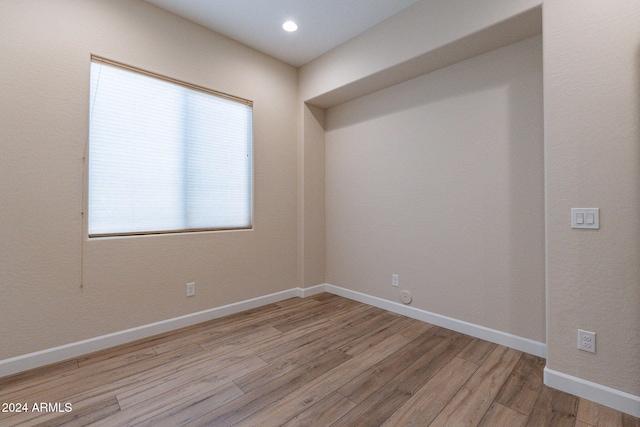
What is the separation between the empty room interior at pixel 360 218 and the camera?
163 centimetres

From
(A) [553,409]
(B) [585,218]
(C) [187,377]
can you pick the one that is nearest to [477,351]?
(A) [553,409]

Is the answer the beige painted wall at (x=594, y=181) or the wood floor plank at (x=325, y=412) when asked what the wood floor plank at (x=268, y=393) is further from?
the beige painted wall at (x=594, y=181)

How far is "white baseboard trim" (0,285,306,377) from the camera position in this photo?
196cm

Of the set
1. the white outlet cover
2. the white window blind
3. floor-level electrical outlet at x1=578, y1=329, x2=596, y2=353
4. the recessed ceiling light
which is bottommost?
the white outlet cover

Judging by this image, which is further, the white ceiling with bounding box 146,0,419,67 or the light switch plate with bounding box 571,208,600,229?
the white ceiling with bounding box 146,0,419,67

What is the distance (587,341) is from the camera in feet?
5.54

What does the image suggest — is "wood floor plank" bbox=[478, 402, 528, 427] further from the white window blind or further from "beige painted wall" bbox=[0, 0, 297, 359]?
the white window blind

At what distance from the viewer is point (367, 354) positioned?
2211 mm

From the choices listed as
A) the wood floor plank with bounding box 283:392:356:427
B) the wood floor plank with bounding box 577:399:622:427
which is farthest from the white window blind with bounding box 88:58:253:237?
the wood floor plank with bounding box 577:399:622:427

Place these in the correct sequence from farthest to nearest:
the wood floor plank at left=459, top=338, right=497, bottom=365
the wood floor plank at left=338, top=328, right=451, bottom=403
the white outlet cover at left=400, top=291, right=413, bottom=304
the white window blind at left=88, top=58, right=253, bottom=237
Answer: the white outlet cover at left=400, top=291, right=413, bottom=304, the white window blind at left=88, top=58, right=253, bottom=237, the wood floor plank at left=459, top=338, right=497, bottom=365, the wood floor plank at left=338, top=328, right=451, bottom=403

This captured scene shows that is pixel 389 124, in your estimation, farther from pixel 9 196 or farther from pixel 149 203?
pixel 9 196

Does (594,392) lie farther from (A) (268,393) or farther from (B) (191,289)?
(B) (191,289)

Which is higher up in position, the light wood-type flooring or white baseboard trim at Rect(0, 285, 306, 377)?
white baseboard trim at Rect(0, 285, 306, 377)

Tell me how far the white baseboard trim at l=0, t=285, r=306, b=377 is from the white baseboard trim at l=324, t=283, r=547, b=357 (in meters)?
1.14
